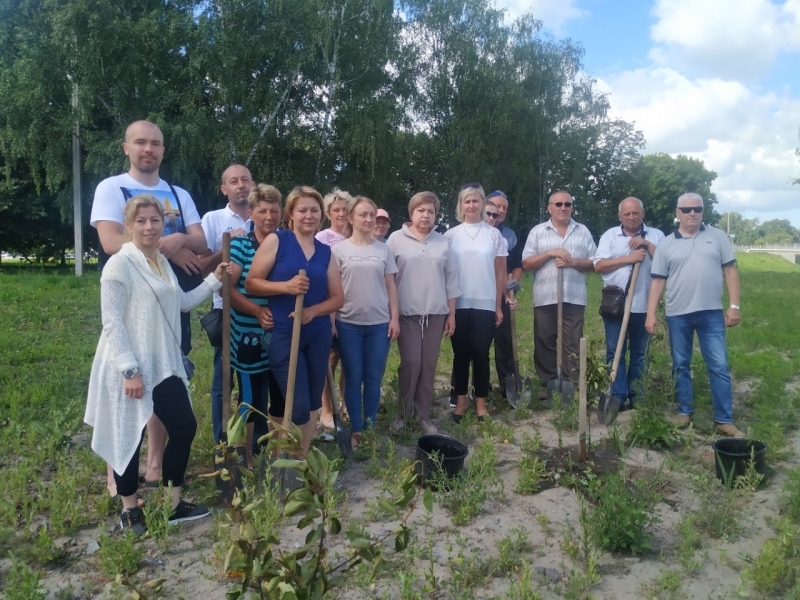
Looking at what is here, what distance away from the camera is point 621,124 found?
1587 inches

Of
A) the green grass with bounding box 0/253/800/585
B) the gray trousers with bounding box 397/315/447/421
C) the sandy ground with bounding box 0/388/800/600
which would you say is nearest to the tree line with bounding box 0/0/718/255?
the green grass with bounding box 0/253/800/585

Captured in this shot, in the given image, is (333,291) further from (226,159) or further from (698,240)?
(226,159)

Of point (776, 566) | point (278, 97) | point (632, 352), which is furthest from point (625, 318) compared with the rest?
point (278, 97)

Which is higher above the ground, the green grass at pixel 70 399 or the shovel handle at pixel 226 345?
the shovel handle at pixel 226 345

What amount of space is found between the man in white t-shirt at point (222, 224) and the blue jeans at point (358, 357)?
2.87ft

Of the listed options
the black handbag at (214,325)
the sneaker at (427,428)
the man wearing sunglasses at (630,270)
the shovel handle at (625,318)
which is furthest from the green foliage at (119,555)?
the man wearing sunglasses at (630,270)

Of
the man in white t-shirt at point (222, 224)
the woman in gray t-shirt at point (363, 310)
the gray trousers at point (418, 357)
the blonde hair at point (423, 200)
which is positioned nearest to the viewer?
the man in white t-shirt at point (222, 224)

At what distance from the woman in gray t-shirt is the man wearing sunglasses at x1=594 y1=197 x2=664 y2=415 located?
2.14 metres

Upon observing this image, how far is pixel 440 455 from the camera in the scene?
370 centimetres

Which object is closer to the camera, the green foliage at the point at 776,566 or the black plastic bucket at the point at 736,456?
the green foliage at the point at 776,566

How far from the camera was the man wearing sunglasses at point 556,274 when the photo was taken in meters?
5.52

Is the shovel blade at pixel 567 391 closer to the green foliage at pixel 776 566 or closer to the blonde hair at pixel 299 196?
the green foliage at pixel 776 566

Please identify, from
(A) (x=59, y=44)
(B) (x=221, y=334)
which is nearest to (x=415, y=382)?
(B) (x=221, y=334)

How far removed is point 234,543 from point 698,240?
Result: 14.9 ft
